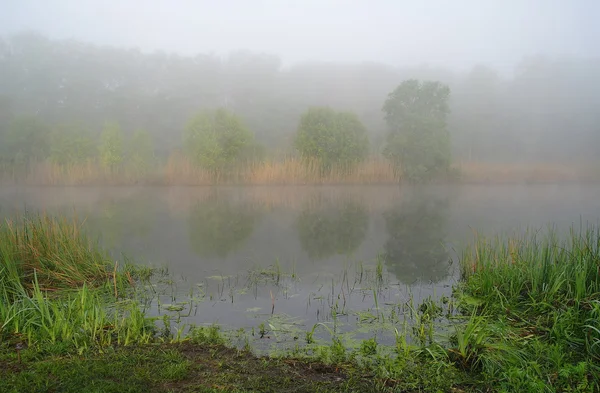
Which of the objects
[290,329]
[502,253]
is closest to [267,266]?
[290,329]

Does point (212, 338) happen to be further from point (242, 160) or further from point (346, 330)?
point (242, 160)

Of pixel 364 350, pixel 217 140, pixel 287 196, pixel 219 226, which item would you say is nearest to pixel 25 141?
pixel 217 140

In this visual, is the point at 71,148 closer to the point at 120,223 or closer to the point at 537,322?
the point at 120,223

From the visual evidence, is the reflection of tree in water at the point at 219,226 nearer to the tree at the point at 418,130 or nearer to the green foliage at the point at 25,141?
the tree at the point at 418,130

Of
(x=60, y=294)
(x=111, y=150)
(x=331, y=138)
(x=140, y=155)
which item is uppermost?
(x=331, y=138)

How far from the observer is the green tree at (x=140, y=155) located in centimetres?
2208

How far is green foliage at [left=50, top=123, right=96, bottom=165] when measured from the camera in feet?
70.5

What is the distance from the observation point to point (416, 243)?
866cm

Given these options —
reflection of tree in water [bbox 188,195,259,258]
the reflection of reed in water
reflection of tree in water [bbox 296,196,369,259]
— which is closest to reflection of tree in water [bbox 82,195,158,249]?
reflection of tree in water [bbox 188,195,259,258]

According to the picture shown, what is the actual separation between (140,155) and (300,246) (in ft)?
53.7

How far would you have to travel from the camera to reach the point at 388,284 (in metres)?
5.36

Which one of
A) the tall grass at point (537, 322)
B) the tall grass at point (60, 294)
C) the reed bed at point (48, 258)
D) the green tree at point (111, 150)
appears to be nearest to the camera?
the tall grass at point (537, 322)

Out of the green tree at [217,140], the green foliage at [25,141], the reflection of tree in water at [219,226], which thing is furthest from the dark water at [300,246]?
the green foliage at [25,141]

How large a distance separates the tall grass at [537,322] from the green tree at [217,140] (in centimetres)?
1747
